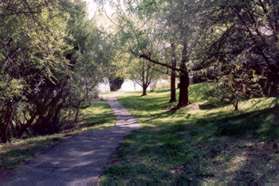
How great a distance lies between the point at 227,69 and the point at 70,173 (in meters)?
8.14

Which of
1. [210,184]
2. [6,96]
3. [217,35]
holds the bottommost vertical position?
[210,184]

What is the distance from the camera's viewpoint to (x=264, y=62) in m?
12.7

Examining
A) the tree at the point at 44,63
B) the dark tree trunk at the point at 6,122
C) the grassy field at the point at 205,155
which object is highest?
the tree at the point at 44,63

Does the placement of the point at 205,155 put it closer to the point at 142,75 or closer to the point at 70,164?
the point at 70,164

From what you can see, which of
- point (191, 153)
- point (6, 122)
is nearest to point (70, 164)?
point (191, 153)

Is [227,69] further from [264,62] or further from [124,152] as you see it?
[124,152]

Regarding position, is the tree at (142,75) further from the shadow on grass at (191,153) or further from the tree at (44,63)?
the shadow on grass at (191,153)

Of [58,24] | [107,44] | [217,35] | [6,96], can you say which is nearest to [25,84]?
[6,96]

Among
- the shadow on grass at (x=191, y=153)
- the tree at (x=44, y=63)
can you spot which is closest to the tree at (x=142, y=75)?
the tree at (x=44, y=63)

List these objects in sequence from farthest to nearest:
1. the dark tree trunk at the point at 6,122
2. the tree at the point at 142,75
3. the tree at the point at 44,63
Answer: the tree at the point at 142,75, the dark tree trunk at the point at 6,122, the tree at the point at 44,63

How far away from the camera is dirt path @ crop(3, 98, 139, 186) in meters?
7.35

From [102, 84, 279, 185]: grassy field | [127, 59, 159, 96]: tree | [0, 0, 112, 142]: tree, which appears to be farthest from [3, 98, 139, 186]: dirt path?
[127, 59, 159, 96]: tree

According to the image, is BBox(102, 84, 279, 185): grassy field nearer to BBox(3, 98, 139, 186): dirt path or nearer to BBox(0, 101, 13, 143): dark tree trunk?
BBox(3, 98, 139, 186): dirt path

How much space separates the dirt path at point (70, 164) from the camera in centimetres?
735
